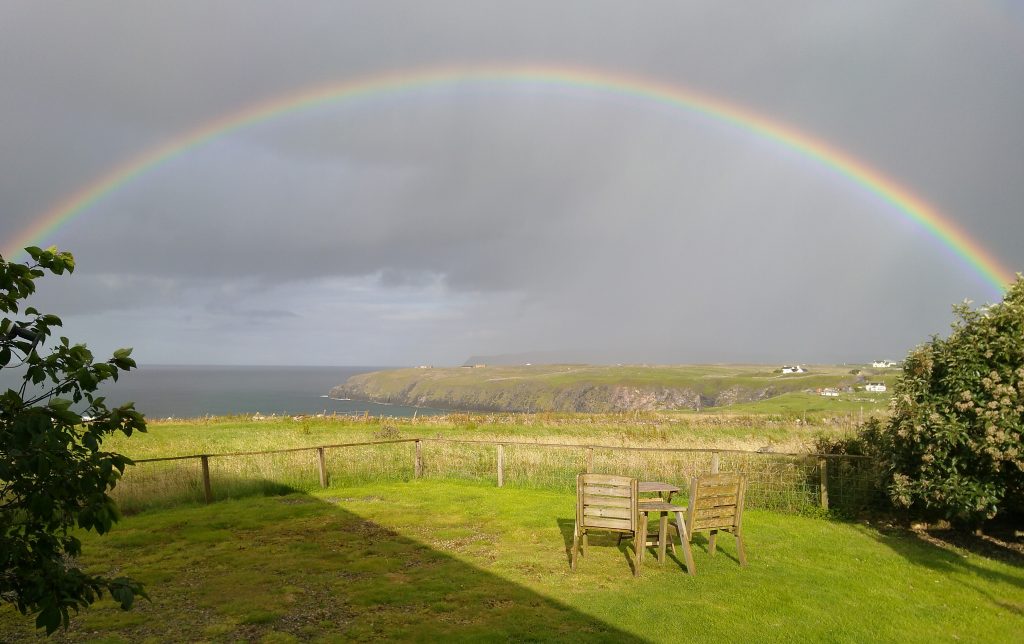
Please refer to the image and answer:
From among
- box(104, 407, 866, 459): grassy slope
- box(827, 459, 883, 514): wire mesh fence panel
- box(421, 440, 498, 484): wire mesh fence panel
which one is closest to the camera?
Answer: box(827, 459, 883, 514): wire mesh fence panel

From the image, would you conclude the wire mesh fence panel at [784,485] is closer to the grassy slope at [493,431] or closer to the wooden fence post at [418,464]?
the grassy slope at [493,431]

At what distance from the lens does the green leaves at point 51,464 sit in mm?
2598

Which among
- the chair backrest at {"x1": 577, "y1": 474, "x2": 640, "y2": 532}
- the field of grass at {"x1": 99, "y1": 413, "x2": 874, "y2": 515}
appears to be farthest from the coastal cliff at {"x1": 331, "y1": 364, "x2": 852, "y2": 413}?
the chair backrest at {"x1": 577, "y1": 474, "x2": 640, "y2": 532}

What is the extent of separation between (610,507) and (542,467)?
8.65 meters

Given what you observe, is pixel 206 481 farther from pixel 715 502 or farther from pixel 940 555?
pixel 940 555

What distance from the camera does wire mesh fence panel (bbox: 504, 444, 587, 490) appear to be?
16.9 m

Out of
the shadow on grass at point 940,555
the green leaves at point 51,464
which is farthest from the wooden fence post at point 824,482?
the green leaves at point 51,464

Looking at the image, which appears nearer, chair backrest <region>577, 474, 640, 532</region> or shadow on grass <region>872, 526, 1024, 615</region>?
shadow on grass <region>872, 526, 1024, 615</region>

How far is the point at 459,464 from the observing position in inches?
750

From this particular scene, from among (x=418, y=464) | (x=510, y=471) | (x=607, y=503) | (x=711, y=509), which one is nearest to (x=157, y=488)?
(x=418, y=464)

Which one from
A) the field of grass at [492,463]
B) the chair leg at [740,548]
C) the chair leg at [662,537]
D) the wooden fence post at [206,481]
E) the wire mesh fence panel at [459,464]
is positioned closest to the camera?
the chair leg at [740,548]

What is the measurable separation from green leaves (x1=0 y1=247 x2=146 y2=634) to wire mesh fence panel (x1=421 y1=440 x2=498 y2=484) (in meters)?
15.0

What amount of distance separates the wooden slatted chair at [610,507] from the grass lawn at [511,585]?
0.64 m

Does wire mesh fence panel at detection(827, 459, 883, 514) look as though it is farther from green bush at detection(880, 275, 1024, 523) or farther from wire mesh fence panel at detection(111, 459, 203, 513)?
wire mesh fence panel at detection(111, 459, 203, 513)
